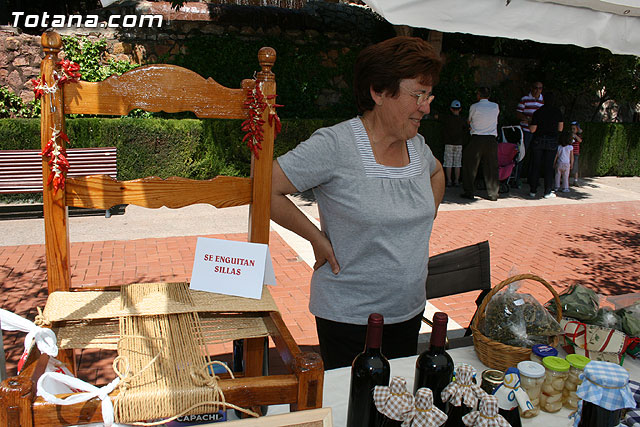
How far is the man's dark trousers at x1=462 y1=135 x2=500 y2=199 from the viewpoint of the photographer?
898 centimetres

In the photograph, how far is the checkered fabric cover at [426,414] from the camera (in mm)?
1061

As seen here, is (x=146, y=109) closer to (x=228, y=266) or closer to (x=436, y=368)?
(x=228, y=266)

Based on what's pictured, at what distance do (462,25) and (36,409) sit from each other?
1700mm

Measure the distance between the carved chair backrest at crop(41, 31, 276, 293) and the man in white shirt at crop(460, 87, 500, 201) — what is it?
772 cm

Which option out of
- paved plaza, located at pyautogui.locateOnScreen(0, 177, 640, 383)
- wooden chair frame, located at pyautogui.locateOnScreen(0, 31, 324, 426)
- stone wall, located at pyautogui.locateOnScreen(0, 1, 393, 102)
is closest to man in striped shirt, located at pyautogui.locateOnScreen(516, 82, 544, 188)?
paved plaza, located at pyautogui.locateOnScreen(0, 177, 640, 383)

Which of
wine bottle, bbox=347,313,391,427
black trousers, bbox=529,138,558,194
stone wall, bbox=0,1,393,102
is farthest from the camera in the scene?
black trousers, bbox=529,138,558,194

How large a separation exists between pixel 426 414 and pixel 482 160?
8698 mm

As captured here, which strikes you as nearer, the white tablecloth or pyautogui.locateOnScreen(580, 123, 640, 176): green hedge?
the white tablecloth

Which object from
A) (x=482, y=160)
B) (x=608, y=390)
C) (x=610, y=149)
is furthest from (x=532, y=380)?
(x=610, y=149)

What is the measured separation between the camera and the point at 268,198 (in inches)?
64.4

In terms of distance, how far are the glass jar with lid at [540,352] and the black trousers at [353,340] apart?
529 mm

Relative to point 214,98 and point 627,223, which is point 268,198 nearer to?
point 214,98

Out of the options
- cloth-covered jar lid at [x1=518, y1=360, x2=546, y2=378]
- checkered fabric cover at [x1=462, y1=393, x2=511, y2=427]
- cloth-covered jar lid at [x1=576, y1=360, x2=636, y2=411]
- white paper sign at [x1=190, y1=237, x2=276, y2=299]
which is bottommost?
cloth-covered jar lid at [x1=518, y1=360, x2=546, y2=378]

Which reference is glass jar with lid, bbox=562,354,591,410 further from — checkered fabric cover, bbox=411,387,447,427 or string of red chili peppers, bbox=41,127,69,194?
string of red chili peppers, bbox=41,127,69,194
